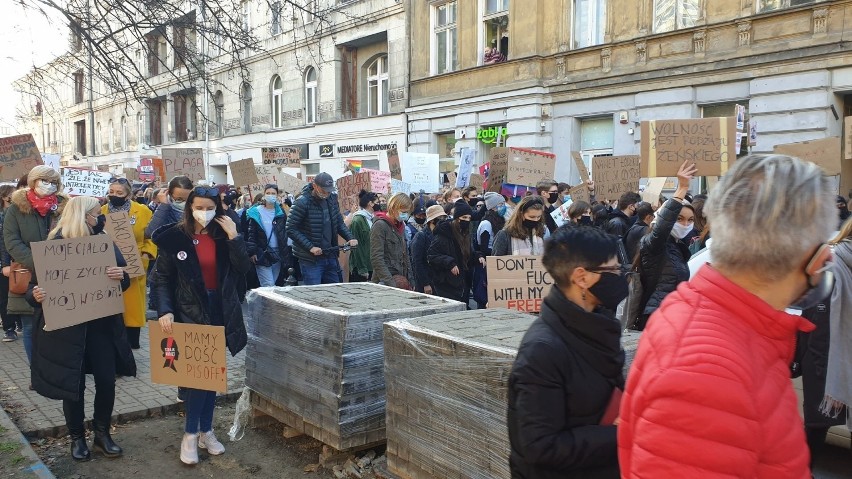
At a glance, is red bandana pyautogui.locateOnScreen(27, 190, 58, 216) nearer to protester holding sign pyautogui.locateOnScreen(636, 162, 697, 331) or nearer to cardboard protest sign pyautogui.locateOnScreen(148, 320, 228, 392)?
cardboard protest sign pyautogui.locateOnScreen(148, 320, 228, 392)

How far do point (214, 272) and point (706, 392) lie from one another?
406 cm

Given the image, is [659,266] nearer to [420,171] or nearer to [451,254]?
[451,254]

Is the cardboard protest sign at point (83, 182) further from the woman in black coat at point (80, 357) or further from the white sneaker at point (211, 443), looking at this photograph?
the white sneaker at point (211, 443)

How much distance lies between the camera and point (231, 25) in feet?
20.1

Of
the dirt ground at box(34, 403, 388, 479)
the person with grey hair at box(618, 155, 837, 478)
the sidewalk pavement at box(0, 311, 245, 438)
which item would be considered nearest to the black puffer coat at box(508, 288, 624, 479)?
the person with grey hair at box(618, 155, 837, 478)

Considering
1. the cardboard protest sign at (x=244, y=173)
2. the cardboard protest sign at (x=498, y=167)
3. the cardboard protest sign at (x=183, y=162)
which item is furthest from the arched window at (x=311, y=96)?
the cardboard protest sign at (x=498, y=167)

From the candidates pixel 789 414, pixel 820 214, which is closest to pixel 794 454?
pixel 789 414

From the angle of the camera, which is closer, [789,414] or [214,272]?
[789,414]

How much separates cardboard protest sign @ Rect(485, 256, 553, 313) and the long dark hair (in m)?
2.13

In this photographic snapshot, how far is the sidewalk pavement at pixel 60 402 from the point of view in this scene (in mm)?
5457

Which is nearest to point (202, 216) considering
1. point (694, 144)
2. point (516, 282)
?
point (516, 282)

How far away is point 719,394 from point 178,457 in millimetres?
4516

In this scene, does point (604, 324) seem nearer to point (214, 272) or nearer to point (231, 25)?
point (214, 272)

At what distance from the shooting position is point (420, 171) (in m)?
15.5
